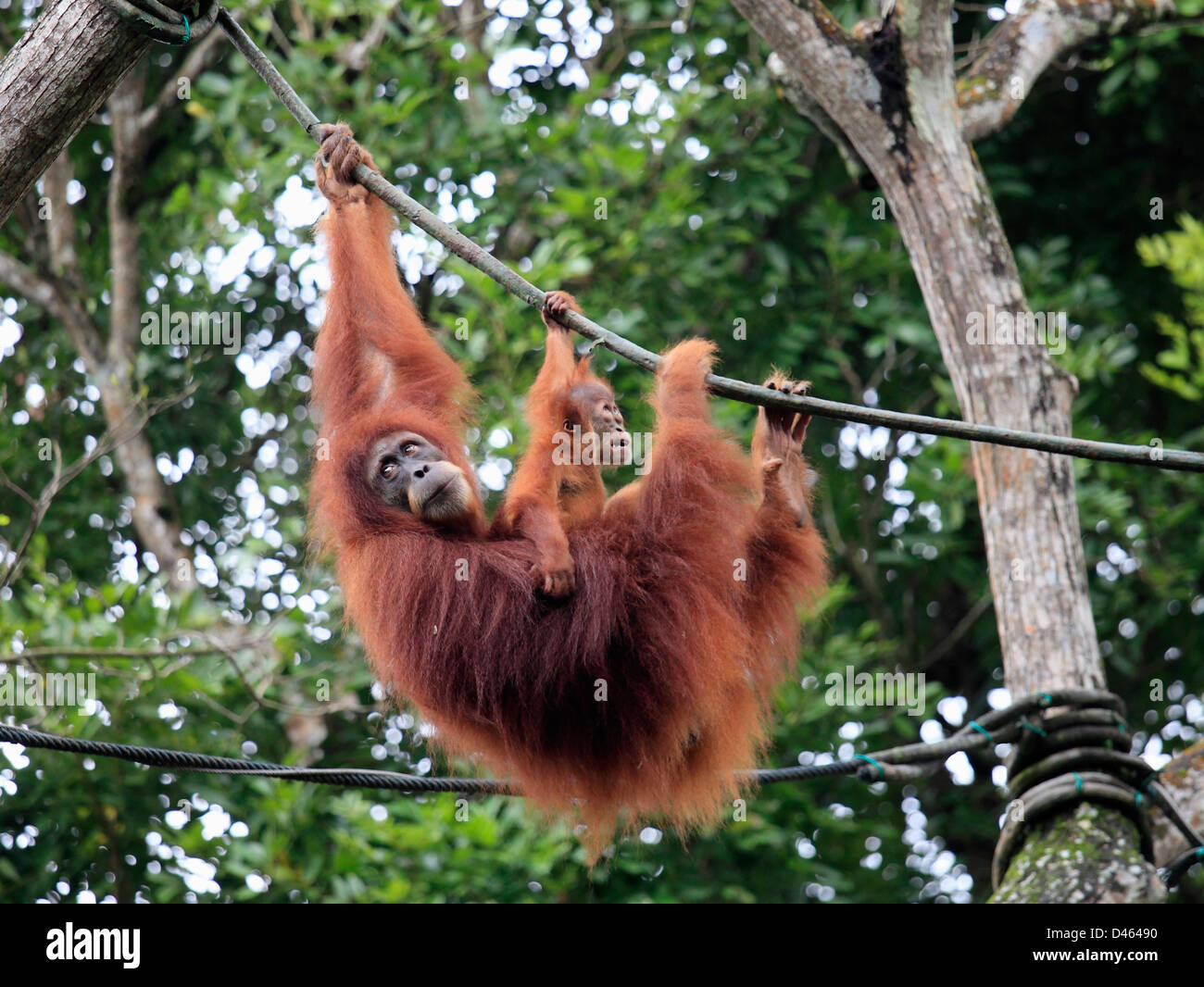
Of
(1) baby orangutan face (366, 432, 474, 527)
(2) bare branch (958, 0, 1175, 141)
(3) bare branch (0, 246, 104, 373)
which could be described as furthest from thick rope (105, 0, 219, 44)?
(3) bare branch (0, 246, 104, 373)

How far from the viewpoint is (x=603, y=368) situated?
6281 mm

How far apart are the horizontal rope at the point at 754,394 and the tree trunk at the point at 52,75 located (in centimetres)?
43

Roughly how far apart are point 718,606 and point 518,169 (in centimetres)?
362

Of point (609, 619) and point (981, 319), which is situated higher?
point (981, 319)

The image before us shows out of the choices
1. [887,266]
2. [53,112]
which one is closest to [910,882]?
[887,266]

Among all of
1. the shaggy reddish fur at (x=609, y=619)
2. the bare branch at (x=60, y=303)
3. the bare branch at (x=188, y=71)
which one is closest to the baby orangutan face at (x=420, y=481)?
the shaggy reddish fur at (x=609, y=619)

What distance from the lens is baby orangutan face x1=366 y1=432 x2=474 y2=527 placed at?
3674mm

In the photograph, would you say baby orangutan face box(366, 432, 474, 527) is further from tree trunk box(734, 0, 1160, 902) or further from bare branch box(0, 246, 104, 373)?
bare branch box(0, 246, 104, 373)

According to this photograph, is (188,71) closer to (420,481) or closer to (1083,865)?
(420,481)

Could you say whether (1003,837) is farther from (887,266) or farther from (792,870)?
(887,266)

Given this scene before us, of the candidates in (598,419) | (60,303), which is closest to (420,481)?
(598,419)

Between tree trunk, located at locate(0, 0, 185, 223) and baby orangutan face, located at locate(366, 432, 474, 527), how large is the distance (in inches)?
48.8

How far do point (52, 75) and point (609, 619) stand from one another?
6.09ft

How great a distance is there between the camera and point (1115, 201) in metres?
7.68
